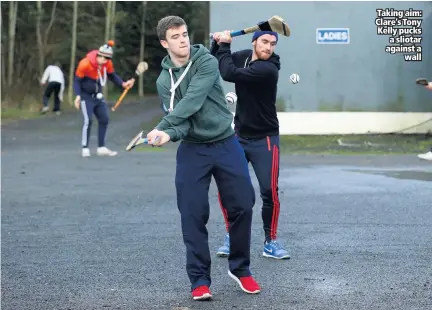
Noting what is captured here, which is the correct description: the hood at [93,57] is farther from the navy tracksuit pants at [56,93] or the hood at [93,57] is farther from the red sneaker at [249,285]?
the navy tracksuit pants at [56,93]

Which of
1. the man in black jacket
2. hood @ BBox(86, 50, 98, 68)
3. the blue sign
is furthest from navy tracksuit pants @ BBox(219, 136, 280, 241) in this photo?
the blue sign

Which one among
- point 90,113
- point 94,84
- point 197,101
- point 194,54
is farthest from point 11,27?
point 197,101

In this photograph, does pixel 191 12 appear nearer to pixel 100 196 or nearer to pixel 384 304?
pixel 100 196

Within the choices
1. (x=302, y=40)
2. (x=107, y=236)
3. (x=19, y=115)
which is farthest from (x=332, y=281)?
(x=19, y=115)

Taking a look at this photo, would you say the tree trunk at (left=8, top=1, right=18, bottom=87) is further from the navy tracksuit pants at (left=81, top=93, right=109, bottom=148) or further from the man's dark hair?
the man's dark hair

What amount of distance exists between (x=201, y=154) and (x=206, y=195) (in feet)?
0.93

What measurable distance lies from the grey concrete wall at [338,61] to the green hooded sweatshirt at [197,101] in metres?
13.9

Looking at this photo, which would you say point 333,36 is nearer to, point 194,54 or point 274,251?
point 274,251

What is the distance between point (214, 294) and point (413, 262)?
1750 millimetres

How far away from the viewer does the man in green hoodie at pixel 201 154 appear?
6.03 metres

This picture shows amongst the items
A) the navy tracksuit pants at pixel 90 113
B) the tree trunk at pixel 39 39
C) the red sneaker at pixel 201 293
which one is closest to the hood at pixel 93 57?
the navy tracksuit pants at pixel 90 113

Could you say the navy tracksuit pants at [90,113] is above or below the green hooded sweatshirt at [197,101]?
below

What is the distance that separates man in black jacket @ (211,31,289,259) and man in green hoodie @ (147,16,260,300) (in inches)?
42.1

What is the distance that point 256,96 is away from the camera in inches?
292
